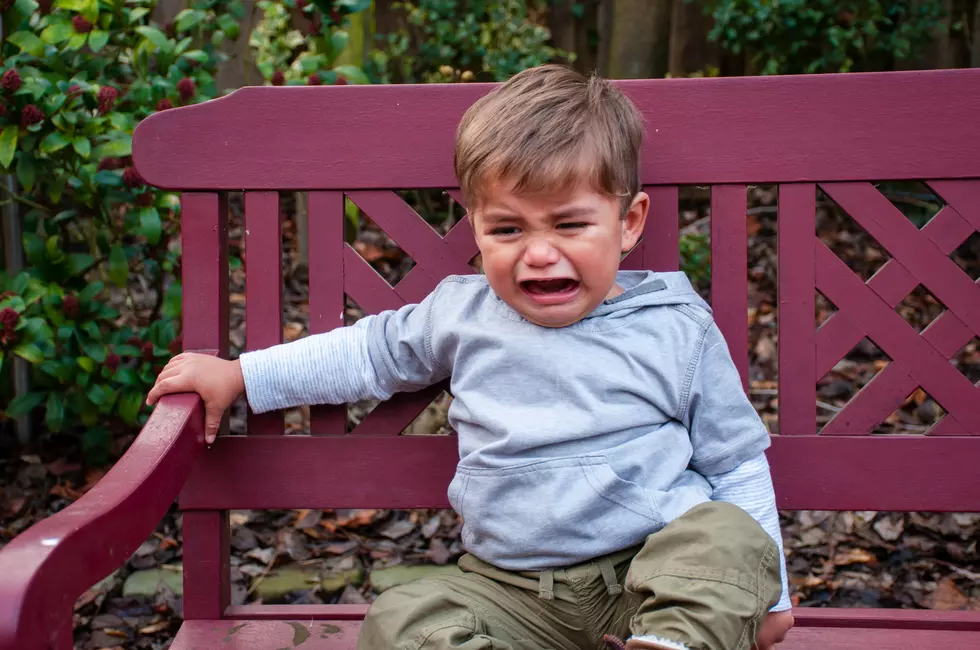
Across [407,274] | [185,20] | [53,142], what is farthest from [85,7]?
[407,274]

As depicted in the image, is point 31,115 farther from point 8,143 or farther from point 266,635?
point 266,635

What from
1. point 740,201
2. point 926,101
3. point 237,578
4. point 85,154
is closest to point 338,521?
point 237,578

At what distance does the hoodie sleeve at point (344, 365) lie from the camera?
1920mm

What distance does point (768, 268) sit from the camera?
496cm

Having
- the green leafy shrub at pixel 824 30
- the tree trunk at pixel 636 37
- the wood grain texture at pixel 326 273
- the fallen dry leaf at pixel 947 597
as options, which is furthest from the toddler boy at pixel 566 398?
the tree trunk at pixel 636 37

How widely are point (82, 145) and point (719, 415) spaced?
1767 mm

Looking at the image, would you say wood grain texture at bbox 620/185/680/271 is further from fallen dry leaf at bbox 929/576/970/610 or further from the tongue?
fallen dry leaf at bbox 929/576/970/610

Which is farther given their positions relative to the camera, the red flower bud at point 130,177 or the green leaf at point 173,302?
the green leaf at point 173,302

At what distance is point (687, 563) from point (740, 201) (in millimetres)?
720

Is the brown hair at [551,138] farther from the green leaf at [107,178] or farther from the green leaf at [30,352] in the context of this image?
the green leaf at [30,352]

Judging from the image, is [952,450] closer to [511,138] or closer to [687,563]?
[687,563]

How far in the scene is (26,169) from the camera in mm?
2730

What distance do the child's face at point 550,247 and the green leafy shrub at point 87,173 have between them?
1225mm

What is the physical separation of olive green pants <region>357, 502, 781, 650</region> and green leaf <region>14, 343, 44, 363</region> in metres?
1.40
